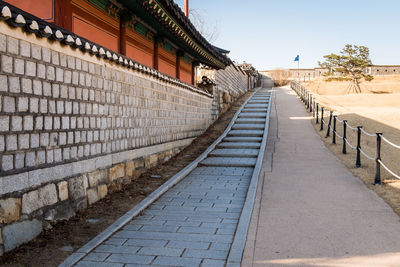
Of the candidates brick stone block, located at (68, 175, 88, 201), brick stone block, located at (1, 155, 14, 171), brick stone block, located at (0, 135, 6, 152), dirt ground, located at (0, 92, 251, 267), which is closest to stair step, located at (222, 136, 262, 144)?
dirt ground, located at (0, 92, 251, 267)

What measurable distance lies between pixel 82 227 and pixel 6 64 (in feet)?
7.90

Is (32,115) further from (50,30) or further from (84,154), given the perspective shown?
(84,154)

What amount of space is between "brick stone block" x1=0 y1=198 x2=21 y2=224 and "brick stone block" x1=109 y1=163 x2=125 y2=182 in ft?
8.43

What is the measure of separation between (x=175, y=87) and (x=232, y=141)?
3.62 meters

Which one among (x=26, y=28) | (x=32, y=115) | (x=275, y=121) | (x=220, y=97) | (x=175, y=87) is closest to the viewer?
(x=26, y=28)

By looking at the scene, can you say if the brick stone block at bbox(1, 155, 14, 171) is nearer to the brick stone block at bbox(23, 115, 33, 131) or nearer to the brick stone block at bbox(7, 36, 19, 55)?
the brick stone block at bbox(23, 115, 33, 131)

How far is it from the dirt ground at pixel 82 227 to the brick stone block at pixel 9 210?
0.36m

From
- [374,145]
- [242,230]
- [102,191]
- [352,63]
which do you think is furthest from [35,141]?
[352,63]

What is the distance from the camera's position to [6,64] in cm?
383

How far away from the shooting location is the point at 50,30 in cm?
434

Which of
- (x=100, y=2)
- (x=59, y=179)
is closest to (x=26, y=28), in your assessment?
(x=59, y=179)

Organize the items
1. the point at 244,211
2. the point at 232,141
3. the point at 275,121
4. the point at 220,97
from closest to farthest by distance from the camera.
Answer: the point at 244,211, the point at 232,141, the point at 275,121, the point at 220,97

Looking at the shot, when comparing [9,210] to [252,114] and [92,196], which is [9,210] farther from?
[252,114]

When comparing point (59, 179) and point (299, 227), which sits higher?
point (59, 179)
